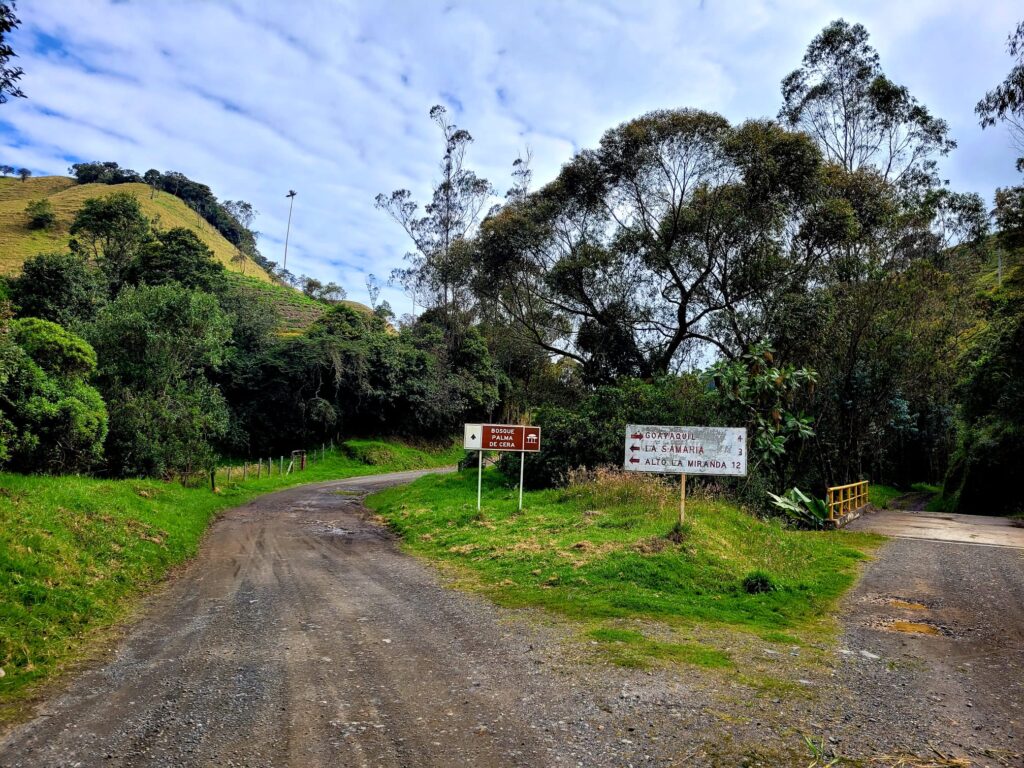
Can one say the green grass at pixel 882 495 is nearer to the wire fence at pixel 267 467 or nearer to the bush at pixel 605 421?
the bush at pixel 605 421

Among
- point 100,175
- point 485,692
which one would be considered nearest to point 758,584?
point 485,692

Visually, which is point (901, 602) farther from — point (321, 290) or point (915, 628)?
point (321, 290)

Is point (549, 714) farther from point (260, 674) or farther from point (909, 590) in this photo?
point (909, 590)

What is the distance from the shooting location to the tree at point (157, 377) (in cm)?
1795

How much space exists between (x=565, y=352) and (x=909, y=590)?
18.4 meters

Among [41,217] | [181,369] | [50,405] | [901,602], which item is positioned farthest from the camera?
[41,217]

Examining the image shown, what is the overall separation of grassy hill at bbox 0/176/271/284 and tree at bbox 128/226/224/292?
2518cm

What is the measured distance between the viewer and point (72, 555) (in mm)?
8547

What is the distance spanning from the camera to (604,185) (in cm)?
2286

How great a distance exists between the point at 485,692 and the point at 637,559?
4826 mm

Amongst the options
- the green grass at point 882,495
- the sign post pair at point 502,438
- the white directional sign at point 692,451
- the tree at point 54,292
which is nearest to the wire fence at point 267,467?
the tree at point 54,292

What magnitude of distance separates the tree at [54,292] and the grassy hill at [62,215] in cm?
3339

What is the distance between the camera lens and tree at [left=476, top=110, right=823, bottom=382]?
20.6 metres

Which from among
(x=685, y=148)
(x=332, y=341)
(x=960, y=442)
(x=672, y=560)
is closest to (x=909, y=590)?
(x=672, y=560)
